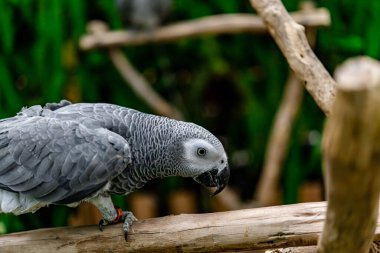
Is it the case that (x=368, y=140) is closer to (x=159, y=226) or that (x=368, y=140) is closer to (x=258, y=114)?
(x=159, y=226)

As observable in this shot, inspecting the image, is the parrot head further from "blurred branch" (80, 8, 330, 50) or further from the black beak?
"blurred branch" (80, 8, 330, 50)

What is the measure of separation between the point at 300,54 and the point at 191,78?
6.18ft

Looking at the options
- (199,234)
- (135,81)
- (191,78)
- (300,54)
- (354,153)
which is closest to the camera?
(354,153)

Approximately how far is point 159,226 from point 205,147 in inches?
9.1

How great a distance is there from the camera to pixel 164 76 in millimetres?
3375

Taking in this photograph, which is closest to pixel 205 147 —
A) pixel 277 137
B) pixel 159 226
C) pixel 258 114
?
pixel 159 226

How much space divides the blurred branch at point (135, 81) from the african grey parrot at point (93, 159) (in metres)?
1.41

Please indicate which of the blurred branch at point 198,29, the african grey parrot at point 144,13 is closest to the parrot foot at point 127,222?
the blurred branch at point 198,29

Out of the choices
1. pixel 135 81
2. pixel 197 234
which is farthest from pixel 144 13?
pixel 197 234

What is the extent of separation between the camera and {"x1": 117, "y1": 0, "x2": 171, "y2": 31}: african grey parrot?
306 cm

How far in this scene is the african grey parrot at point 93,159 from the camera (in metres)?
1.50

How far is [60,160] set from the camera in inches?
59.5

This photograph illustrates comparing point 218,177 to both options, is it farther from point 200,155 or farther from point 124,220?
point 124,220

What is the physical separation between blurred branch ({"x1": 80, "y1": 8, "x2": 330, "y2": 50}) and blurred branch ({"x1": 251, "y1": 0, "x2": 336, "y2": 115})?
0.95 meters
